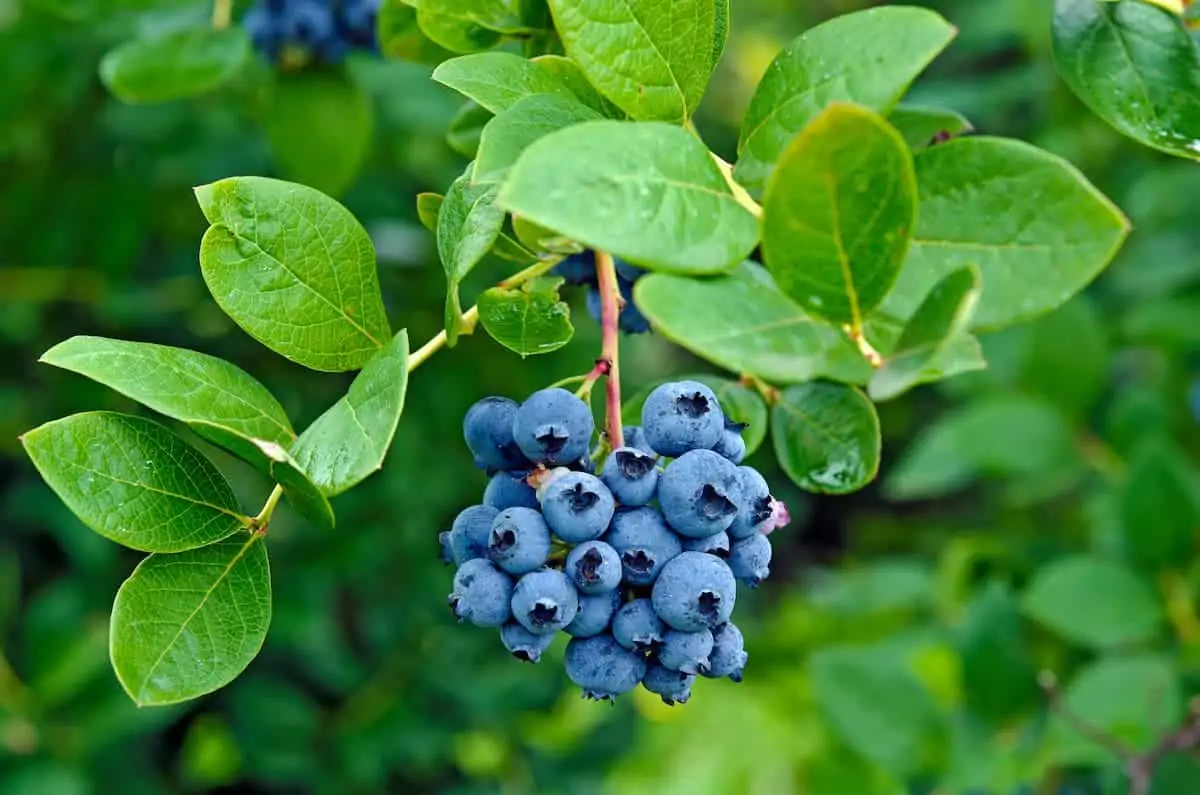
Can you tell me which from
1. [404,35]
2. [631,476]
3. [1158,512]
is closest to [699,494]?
[631,476]

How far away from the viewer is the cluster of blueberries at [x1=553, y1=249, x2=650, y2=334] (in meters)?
0.88

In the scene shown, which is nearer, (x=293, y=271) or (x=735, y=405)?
(x=293, y=271)

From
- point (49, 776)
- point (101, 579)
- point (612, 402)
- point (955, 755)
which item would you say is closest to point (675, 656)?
point (612, 402)

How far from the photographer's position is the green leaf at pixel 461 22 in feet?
2.94

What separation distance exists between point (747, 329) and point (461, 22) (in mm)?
402

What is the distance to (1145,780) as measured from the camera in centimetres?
134

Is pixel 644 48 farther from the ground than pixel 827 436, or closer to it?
farther from the ground

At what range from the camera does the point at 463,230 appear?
0.74 m

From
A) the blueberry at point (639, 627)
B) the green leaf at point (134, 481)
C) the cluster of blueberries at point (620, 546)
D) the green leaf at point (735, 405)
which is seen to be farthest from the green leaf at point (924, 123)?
the green leaf at point (134, 481)

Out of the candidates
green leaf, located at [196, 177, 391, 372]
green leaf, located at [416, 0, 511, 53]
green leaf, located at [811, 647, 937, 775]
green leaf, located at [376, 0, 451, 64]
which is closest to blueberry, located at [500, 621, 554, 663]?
green leaf, located at [196, 177, 391, 372]

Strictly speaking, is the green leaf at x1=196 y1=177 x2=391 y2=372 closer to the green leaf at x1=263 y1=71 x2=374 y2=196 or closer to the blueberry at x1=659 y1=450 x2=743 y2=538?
the blueberry at x1=659 y1=450 x2=743 y2=538

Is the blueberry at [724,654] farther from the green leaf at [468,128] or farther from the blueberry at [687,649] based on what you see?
the green leaf at [468,128]

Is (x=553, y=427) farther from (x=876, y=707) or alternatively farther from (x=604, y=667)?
(x=876, y=707)

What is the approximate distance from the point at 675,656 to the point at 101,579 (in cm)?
159
